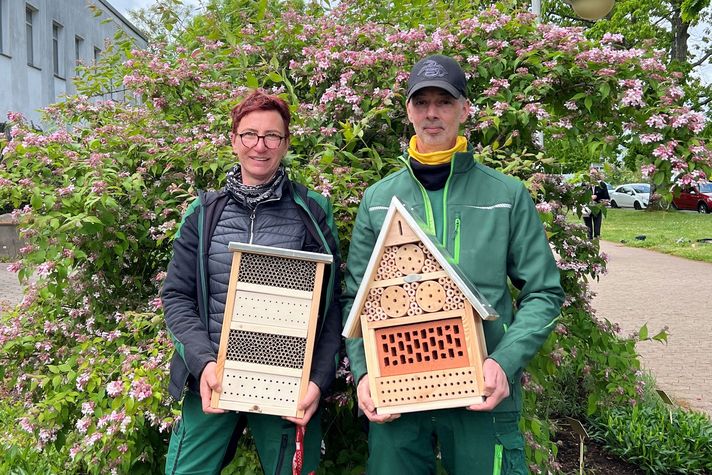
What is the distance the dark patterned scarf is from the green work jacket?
477 millimetres

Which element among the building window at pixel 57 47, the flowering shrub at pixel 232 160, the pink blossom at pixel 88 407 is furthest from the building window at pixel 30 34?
the pink blossom at pixel 88 407

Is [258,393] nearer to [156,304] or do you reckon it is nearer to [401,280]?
[401,280]

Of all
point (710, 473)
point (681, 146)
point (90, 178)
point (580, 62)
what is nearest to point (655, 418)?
point (710, 473)

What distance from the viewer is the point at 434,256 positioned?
215cm

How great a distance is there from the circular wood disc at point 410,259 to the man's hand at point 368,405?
39 cm

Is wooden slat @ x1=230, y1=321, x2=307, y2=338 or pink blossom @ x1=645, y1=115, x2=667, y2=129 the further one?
pink blossom @ x1=645, y1=115, x2=667, y2=129

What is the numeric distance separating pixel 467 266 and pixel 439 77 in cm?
64

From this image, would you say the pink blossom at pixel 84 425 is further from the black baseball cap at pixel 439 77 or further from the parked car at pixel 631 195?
the parked car at pixel 631 195

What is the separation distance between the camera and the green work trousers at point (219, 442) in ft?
7.94

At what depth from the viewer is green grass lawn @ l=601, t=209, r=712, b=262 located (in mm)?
18656

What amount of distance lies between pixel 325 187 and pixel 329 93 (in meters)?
0.79

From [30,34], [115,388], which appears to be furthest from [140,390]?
[30,34]

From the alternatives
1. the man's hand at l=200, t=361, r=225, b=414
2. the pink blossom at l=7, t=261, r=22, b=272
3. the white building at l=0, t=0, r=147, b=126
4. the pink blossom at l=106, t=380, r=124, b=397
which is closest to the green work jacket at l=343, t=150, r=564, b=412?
the man's hand at l=200, t=361, r=225, b=414

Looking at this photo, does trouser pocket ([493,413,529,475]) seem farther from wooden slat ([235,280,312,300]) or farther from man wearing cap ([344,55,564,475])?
wooden slat ([235,280,312,300])
